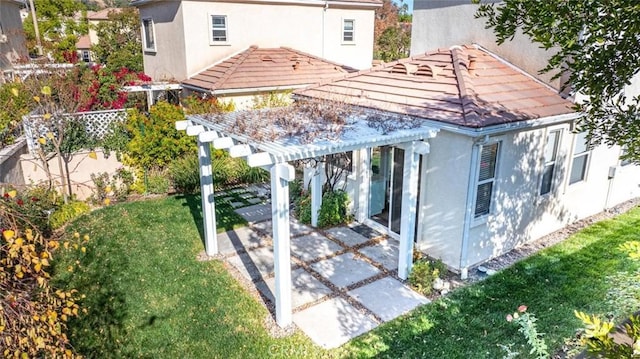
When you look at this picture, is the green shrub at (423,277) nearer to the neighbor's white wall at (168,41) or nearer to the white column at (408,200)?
the white column at (408,200)

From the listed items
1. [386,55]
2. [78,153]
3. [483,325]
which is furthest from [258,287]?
[386,55]

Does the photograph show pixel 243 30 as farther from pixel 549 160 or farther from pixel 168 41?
pixel 549 160

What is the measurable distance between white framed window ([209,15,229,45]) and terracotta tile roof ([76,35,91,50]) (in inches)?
1749

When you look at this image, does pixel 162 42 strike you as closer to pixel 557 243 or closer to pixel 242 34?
pixel 242 34

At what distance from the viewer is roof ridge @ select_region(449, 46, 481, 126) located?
30.5ft

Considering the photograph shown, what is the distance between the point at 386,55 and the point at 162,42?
22.4 m

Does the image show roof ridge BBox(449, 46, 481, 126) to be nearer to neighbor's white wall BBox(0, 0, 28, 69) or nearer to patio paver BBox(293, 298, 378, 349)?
patio paver BBox(293, 298, 378, 349)

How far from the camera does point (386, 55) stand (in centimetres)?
3891

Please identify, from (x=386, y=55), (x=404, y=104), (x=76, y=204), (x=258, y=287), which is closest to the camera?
(x=258, y=287)

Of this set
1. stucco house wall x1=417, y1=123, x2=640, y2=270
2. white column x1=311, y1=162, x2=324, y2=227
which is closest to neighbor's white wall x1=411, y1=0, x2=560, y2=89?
stucco house wall x1=417, y1=123, x2=640, y2=270

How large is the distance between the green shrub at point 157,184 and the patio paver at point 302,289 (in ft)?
25.5

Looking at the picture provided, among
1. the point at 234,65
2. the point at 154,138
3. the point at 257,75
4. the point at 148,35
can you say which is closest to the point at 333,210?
the point at 154,138

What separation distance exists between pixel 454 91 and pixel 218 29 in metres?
13.9

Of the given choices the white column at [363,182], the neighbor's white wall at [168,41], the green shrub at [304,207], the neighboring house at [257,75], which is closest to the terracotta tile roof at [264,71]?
the neighboring house at [257,75]
